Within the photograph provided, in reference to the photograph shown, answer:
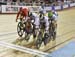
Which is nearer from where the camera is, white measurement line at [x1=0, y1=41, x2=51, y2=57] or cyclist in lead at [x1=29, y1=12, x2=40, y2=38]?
white measurement line at [x1=0, y1=41, x2=51, y2=57]

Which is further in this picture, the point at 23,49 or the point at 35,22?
the point at 35,22


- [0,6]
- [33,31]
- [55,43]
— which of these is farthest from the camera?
[0,6]

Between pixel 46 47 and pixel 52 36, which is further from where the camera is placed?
pixel 52 36

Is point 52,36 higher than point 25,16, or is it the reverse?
point 25,16

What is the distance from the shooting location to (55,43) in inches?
403

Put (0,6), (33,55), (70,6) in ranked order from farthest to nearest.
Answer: (70,6) < (0,6) < (33,55)

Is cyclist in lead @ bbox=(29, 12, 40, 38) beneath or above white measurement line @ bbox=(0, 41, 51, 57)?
above

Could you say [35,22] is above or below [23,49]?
above

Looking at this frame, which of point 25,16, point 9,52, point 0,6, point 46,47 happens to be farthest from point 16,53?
point 0,6

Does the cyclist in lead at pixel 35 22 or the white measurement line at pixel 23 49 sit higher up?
the cyclist in lead at pixel 35 22

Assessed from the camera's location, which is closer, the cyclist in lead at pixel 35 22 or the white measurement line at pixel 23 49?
the white measurement line at pixel 23 49

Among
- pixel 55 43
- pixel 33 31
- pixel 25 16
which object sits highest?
pixel 25 16

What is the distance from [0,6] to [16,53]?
1220cm

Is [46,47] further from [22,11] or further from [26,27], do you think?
[22,11]
